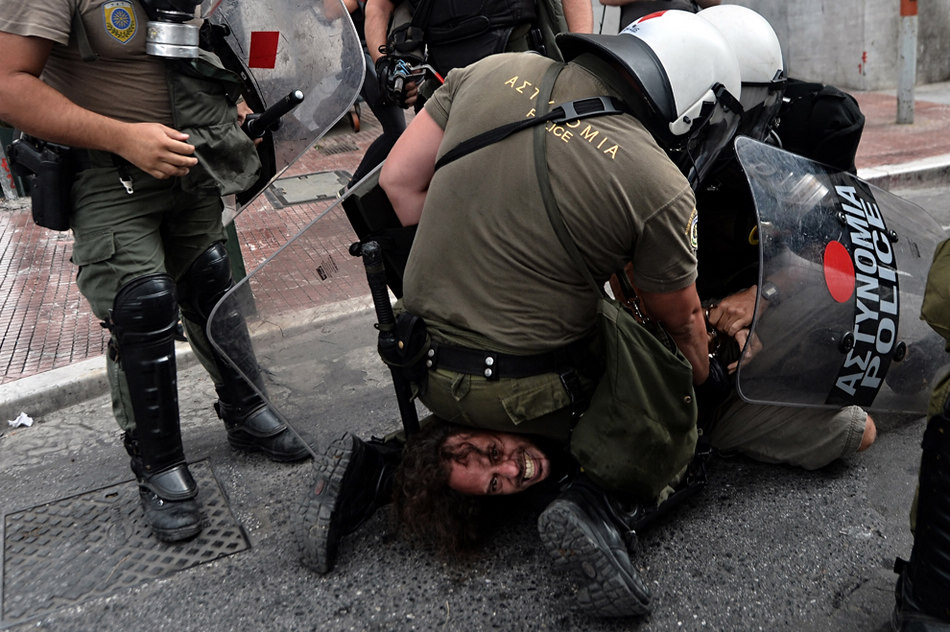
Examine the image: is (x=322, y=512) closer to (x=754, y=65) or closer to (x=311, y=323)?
(x=311, y=323)

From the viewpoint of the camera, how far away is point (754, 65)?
2.45m

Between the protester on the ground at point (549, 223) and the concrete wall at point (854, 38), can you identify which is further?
the concrete wall at point (854, 38)

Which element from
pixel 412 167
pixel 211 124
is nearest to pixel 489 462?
pixel 412 167

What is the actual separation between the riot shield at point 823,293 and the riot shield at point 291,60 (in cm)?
130

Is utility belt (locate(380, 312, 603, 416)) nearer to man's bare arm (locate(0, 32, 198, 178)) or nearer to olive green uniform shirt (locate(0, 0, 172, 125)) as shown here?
man's bare arm (locate(0, 32, 198, 178))

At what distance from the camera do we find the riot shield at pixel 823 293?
235 centimetres

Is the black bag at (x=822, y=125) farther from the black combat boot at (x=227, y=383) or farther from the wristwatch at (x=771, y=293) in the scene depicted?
the black combat boot at (x=227, y=383)

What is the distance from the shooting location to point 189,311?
9.73 feet

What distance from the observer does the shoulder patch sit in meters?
2.38

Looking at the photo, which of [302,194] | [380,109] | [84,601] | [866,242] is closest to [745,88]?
[866,242]

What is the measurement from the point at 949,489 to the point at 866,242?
884mm

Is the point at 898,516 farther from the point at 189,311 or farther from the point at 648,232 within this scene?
the point at 189,311

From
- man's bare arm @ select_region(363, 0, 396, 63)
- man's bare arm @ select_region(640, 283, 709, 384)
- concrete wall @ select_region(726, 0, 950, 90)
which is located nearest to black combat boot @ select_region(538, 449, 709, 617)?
man's bare arm @ select_region(640, 283, 709, 384)

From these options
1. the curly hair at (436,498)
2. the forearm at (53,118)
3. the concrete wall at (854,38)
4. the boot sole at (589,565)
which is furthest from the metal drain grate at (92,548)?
the concrete wall at (854,38)
